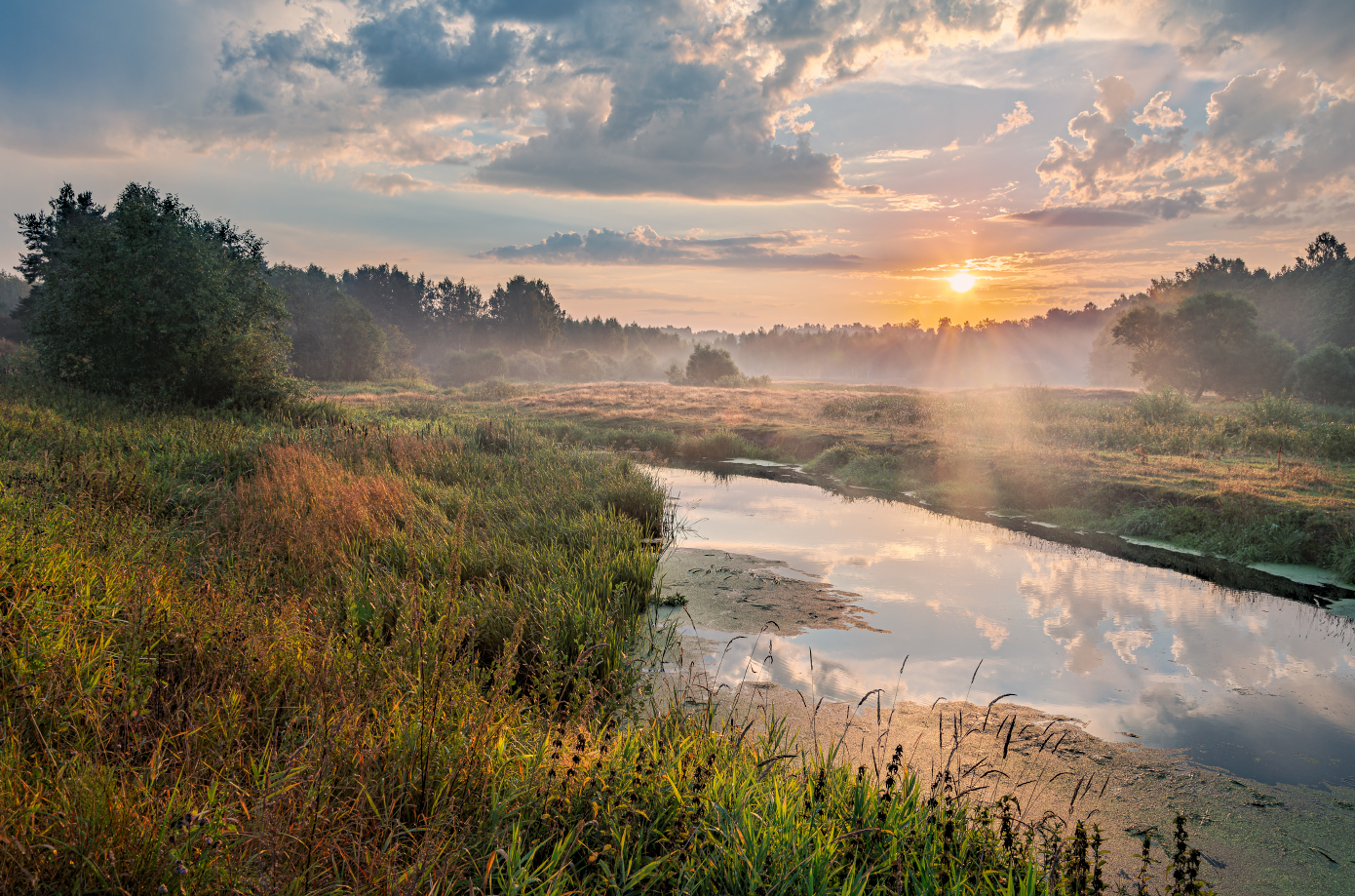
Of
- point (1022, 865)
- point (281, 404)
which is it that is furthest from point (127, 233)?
point (1022, 865)

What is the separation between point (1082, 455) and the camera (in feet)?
63.5

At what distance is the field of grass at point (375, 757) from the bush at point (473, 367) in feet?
259

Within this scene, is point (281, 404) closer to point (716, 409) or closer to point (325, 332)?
point (716, 409)

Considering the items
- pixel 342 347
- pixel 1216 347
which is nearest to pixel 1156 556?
pixel 1216 347

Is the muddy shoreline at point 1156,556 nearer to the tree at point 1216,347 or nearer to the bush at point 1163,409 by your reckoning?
the bush at point 1163,409

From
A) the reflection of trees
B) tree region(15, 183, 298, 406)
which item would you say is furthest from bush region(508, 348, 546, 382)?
the reflection of trees

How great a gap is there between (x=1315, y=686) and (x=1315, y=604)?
387cm

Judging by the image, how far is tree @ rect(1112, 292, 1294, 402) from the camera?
146 feet

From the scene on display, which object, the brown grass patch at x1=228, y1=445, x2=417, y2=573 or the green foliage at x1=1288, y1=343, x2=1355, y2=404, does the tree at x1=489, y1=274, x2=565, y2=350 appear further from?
the brown grass patch at x1=228, y1=445, x2=417, y2=573

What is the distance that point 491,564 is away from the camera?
8.38m

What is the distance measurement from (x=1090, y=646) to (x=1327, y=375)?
47445mm

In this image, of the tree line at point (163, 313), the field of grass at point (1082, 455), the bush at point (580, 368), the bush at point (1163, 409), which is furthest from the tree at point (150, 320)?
the bush at point (580, 368)

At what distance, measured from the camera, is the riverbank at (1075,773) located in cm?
432

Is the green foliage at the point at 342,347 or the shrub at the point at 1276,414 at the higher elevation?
the green foliage at the point at 342,347
